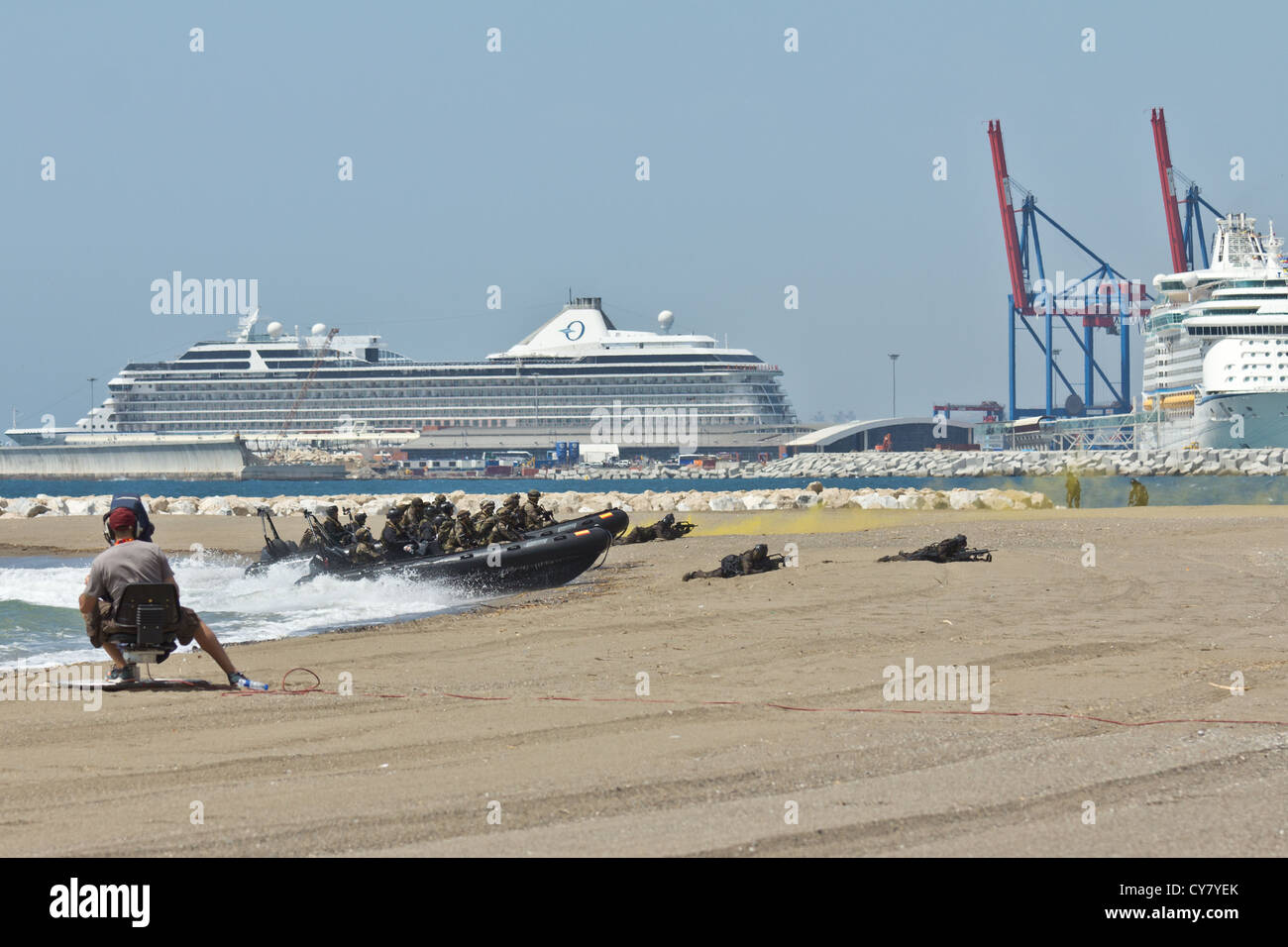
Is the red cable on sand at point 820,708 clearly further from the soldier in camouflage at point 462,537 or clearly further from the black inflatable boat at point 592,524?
the black inflatable boat at point 592,524

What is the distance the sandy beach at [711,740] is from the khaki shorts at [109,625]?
35cm

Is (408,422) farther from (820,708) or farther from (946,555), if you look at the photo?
(820,708)

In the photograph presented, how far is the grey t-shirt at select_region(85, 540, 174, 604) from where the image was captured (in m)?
7.39

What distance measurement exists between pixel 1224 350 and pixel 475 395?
4955 cm

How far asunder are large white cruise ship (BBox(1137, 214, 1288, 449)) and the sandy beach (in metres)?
63.5

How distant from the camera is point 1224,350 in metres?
73.6

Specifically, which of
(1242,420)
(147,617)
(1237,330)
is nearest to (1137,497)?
(147,617)

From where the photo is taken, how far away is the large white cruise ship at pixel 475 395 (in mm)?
96875

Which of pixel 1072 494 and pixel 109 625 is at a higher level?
pixel 109 625

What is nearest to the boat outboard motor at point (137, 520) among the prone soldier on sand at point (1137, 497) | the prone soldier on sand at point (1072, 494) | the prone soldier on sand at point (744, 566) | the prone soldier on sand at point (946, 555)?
the prone soldier on sand at point (744, 566)

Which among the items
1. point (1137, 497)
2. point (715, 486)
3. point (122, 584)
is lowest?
point (715, 486)

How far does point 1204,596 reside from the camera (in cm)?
1115

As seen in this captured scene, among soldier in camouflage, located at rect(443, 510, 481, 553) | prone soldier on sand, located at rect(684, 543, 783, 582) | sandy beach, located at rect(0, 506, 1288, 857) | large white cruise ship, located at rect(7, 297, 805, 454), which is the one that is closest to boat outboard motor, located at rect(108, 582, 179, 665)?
sandy beach, located at rect(0, 506, 1288, 857)

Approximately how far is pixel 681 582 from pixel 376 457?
84384mm
